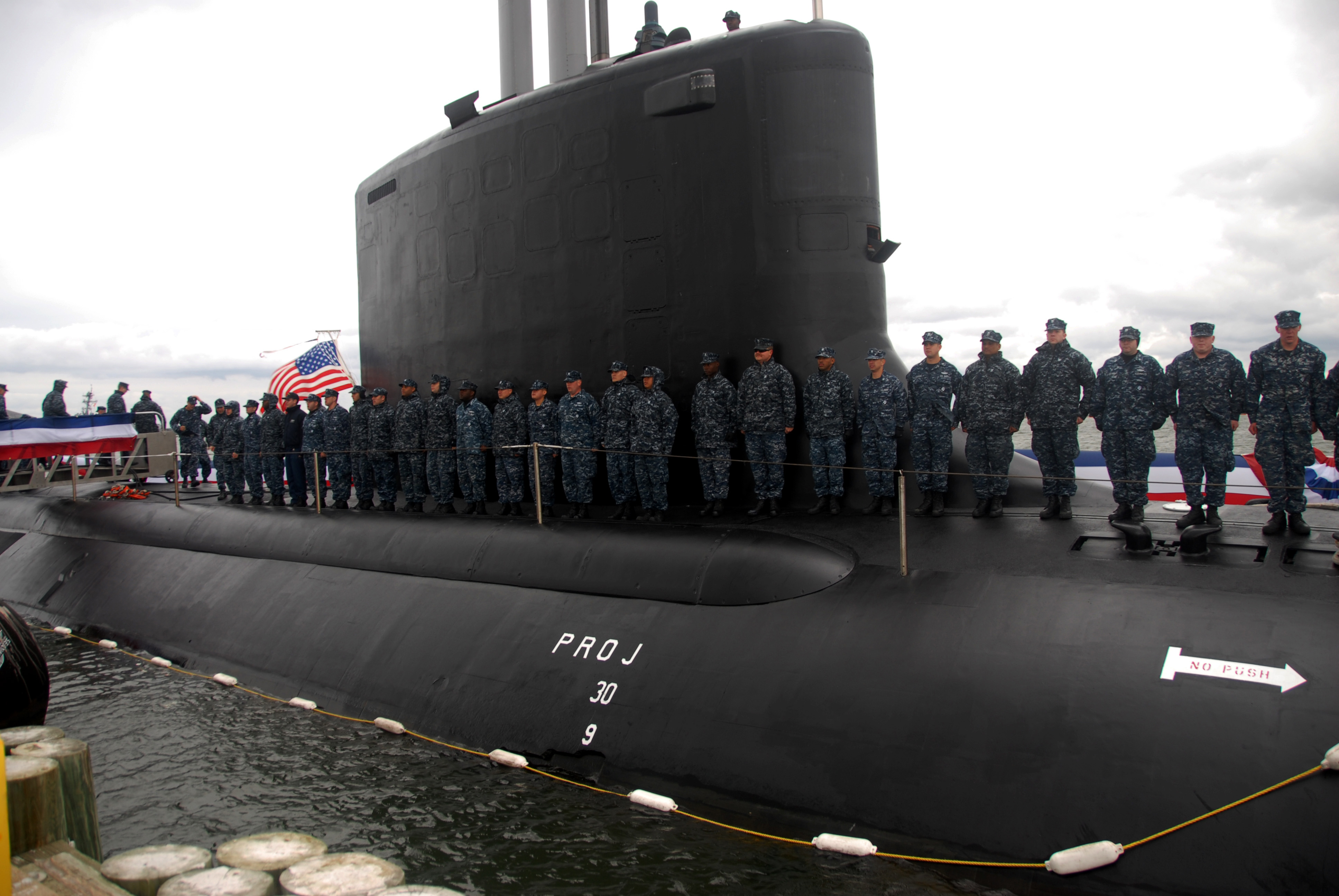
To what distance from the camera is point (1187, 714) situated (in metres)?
3.75

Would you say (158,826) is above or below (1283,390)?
below

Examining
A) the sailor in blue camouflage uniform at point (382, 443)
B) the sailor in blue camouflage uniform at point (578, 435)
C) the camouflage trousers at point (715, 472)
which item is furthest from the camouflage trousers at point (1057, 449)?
the sailor in blue camouflage uniform at point (382, 443)

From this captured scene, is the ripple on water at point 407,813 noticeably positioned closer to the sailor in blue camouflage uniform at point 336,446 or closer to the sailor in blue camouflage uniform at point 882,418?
the sailor in blue camouflage uniform at point 882,418

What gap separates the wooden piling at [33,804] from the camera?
3.21m

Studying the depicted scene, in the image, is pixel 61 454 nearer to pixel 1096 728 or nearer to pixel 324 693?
pixel 324 693

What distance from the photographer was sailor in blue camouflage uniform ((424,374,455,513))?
923 cm

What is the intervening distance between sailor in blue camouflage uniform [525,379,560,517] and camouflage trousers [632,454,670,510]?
938 millimetres

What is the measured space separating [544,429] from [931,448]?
3.31 m

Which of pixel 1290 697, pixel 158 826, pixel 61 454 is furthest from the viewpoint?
pixel 61 454

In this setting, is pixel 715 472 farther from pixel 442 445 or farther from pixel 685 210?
pixel 442 445

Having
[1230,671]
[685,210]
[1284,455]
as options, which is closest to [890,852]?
[1230,671]

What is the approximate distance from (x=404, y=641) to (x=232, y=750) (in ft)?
4.20

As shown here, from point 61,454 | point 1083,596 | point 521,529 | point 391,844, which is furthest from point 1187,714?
point 61,454

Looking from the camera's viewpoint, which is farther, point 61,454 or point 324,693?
point 61,454
